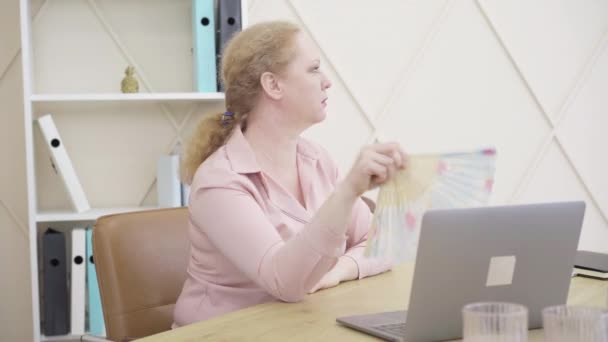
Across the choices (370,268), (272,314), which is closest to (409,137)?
(370,268)

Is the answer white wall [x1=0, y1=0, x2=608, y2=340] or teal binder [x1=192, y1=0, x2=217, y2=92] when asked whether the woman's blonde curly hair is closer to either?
teal binder [x1=192, y1=0, x2=217, y2=92]

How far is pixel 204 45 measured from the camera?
8.14 feet

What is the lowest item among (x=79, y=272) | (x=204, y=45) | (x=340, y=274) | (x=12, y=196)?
(x=340, y=274)

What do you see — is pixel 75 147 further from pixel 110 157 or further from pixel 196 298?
pixel 196 298

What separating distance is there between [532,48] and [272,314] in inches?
80.3

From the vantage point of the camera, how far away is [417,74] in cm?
287

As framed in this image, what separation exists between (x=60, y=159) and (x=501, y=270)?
5.85 ft

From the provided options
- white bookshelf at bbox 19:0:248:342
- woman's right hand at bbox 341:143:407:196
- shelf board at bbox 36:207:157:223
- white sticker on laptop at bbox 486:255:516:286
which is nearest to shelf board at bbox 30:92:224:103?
white bookshelf at bbox 19:0:248:342

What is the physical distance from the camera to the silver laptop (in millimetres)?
956

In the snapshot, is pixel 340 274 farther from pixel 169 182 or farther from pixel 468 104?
pixel 468 104

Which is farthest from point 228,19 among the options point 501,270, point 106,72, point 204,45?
point 501,270

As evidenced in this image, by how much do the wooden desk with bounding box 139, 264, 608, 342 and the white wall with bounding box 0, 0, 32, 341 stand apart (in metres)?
1.59

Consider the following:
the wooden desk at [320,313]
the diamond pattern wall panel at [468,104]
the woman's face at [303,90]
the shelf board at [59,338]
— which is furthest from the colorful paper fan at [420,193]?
the diamond pattern wall panel at [468,104]

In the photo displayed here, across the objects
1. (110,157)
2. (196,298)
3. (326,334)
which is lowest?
(326,334)
